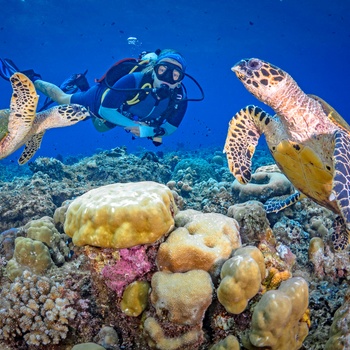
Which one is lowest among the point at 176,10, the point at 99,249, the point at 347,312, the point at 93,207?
the point at 99,249

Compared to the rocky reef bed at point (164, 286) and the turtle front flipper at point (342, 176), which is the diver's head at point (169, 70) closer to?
the turtle front flipper at point (342, 176)

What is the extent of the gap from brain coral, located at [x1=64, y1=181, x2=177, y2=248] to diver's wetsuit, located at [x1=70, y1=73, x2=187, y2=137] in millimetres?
4611

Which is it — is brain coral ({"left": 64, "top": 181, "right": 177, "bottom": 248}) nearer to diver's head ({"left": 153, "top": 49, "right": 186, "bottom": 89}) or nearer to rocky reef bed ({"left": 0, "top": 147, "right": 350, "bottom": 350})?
rocky reef bed ({"left": 0, "top": 147, "right": 350, "bottom": 350})

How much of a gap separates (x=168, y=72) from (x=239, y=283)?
5513 mm

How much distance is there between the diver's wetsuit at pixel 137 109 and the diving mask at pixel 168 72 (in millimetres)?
425

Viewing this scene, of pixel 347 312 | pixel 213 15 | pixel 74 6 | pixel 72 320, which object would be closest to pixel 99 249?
pixel 72 320

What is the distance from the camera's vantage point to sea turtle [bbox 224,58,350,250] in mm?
3695

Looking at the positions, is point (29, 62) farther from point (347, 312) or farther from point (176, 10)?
point (347, 312)

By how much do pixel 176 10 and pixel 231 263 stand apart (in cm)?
3218

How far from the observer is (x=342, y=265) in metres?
3.52

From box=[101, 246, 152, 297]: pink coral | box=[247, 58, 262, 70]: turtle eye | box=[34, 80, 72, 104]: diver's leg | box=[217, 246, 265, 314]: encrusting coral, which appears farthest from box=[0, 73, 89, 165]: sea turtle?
box=[217, 246, 265, 314]: encrusting coral

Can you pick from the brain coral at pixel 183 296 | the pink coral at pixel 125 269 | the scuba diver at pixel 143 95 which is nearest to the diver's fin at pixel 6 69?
the scuba diver at pixel 143 95

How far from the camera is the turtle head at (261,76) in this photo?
3.69 meters

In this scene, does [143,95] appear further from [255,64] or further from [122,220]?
[122,220]
